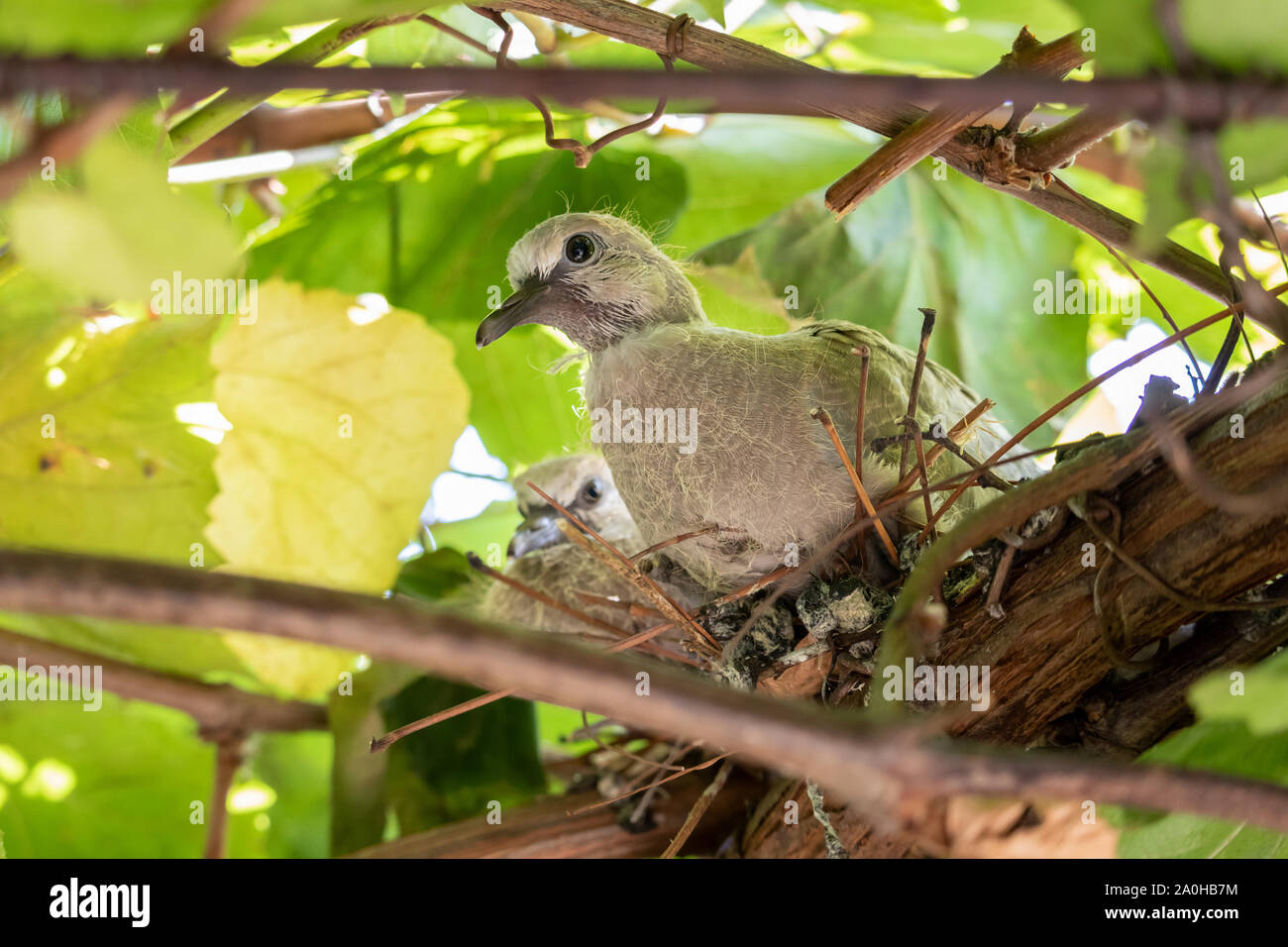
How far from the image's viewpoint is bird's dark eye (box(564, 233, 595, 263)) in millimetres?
1286

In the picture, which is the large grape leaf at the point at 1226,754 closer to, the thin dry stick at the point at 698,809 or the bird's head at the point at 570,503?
the thin dry stick at the point at 698,809

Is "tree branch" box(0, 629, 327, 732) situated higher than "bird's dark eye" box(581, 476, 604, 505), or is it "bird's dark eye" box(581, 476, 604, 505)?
"bird's dark eye" box(581, 476, 604, 505)

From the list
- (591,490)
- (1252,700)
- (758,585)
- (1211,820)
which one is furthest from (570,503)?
(1252,700)

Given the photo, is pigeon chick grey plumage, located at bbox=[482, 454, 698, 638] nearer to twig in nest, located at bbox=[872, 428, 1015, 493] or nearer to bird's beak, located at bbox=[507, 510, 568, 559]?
bird's beak, located at bbox=[507, 510, 568, 559]

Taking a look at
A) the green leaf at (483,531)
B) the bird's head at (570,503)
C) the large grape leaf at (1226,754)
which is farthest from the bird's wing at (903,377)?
the green leaf at (483,531)

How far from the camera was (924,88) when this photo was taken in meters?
0.39

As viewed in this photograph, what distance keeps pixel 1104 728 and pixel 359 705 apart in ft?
3.37

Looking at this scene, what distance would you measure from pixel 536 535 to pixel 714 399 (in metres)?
0.75

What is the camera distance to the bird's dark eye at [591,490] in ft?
6.49

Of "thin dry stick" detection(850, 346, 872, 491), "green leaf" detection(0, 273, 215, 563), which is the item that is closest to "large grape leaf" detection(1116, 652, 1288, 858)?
"thin dry stick" detection(850, 346, 872, 491)
